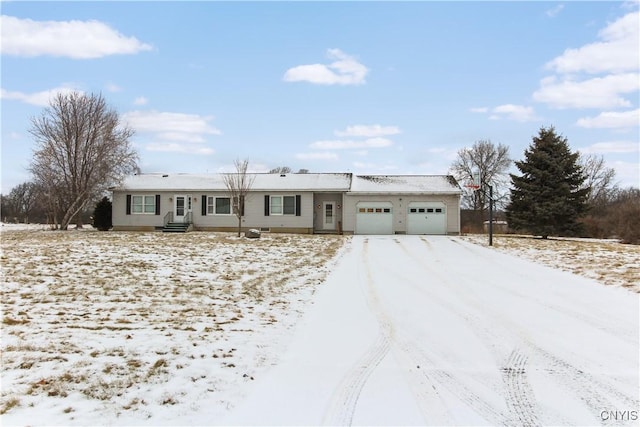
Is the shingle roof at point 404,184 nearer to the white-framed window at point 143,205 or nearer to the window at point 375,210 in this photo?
the window at point 375,210

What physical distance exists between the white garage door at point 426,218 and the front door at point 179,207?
1376cm

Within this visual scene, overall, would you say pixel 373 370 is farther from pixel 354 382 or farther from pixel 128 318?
pixel 128 318

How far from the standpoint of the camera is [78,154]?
2955cm

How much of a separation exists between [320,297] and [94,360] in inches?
179

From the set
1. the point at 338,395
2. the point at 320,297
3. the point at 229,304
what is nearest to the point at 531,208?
the point at 320,297

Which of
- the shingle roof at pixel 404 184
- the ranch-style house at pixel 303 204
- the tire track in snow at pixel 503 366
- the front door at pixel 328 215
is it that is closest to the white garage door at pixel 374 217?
the ranch-style house at pixel 303 204

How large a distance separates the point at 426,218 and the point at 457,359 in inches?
862

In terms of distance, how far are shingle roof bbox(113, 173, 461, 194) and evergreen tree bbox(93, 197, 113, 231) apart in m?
1.44

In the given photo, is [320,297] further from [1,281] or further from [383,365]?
[1,281]

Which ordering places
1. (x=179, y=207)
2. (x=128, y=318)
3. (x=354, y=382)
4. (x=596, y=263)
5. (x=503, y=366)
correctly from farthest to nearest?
(x=179, y=207) → (x=596, y=263) → (x=128, y=318) → (x=503, y=366) → (x=354, y=382)

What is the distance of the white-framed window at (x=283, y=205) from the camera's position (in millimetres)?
27578

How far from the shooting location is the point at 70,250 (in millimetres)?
14664

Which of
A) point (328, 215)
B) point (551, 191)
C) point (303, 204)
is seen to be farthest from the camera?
point (328, 215)

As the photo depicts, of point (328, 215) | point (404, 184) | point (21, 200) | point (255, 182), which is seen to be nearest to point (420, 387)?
point (328, 215)
